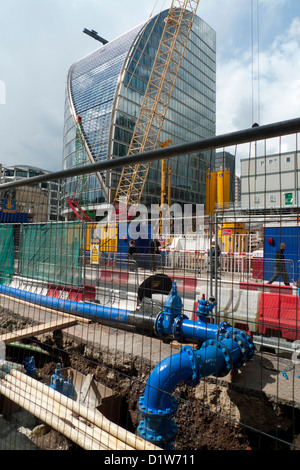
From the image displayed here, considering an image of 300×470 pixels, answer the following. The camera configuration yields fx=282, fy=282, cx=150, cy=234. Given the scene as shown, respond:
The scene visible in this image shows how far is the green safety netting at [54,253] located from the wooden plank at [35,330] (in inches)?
30.9

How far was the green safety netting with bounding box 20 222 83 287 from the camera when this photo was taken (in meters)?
5.33

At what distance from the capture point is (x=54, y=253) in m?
5.82

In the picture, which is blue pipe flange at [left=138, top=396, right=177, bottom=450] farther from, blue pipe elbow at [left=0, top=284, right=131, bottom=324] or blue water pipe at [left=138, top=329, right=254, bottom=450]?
blue pipe elbow at [left=0, top=284, right=131, bottom=324]

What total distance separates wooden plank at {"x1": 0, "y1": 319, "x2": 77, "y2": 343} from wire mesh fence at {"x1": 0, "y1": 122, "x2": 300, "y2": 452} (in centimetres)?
3

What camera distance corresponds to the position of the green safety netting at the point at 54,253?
210 inches

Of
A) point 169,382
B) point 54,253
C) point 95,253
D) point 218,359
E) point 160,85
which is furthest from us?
point 160,85

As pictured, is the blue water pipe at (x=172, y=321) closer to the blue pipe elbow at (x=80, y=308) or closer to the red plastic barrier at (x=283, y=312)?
the blue pipe elbow at (x=80, y=308)

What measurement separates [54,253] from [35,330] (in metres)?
1.57

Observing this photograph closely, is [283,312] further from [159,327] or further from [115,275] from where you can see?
[115,275]

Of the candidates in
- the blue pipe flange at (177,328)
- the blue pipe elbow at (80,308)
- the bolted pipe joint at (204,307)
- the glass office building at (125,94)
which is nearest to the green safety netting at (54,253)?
the blue pipe elbow at (80,308)

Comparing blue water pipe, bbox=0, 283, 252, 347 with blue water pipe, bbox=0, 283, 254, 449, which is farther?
blue water pipe, bbox=0, 283, 252, 347

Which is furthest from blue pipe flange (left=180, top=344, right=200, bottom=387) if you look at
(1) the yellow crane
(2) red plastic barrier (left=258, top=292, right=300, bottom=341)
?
(1) the yellow crane

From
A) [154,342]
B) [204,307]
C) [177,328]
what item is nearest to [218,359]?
[177,328]
